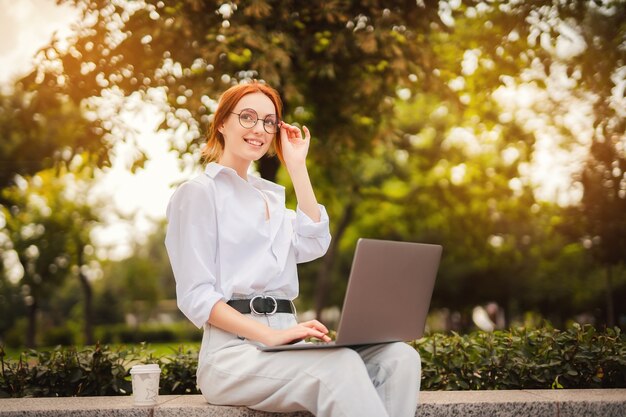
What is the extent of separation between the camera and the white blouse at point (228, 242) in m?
3.29

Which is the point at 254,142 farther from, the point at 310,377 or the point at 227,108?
the point at 310,377

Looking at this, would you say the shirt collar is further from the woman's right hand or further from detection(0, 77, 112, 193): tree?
detection(0, 77, 112, 193): tree

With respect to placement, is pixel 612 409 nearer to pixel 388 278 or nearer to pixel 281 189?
pixel 388 278

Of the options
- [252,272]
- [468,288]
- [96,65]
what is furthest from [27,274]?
[252,272]

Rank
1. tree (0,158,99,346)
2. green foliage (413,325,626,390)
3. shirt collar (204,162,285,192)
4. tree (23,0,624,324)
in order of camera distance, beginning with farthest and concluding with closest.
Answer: tree (0,158,99,346)
tree (23,0,624,324)
green foliage (413,325,626,390)
shirt collar (204,162,285,192)

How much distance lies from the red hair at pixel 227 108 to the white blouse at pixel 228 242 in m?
0.33

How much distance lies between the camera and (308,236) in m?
3.75

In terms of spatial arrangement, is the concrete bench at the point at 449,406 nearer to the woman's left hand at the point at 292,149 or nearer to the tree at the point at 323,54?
the woman's left hand at the point at 292,149

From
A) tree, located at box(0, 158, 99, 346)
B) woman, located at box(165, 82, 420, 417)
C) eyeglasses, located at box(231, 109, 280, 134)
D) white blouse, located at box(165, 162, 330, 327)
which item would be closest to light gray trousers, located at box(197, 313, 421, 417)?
woman, located at box(165, 82, 420, 417)

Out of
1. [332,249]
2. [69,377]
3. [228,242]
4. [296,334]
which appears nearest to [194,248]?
[228,242]

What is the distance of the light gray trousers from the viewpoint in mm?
2844

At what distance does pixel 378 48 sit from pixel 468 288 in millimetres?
22275

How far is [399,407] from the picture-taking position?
3.10m

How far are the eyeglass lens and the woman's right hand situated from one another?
1140 mm
